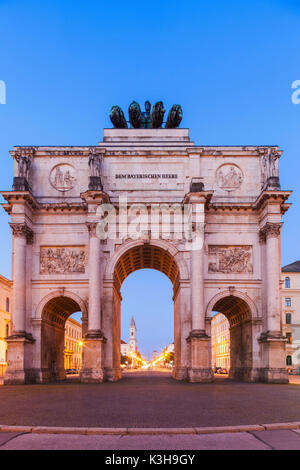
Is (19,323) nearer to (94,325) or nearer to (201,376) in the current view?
(94,325)

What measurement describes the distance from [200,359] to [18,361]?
10.7 m

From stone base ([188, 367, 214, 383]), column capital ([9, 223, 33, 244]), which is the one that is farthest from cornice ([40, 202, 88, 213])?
stone base ([188, 367, 214, 383])

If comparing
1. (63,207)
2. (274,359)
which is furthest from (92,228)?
(274,359)

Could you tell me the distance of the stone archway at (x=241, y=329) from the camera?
30719mm

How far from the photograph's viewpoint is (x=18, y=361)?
94.2 feet

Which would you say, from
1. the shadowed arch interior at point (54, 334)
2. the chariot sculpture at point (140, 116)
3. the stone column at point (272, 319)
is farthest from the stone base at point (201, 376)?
the chariot sculpture at point (140, 116)

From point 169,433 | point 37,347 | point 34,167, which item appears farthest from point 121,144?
point 169,433

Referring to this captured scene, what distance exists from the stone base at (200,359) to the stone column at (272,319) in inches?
143

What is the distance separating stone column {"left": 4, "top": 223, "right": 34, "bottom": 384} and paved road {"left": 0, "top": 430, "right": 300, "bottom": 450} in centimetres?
2019

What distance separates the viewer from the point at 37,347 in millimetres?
30438

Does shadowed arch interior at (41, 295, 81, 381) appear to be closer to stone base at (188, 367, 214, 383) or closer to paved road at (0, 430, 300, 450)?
stone base at (188, 367, 214, 383)

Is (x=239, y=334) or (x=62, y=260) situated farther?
(x=239, y=334)

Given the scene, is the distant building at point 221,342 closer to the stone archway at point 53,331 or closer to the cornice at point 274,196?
the stone archway at point 53,331
